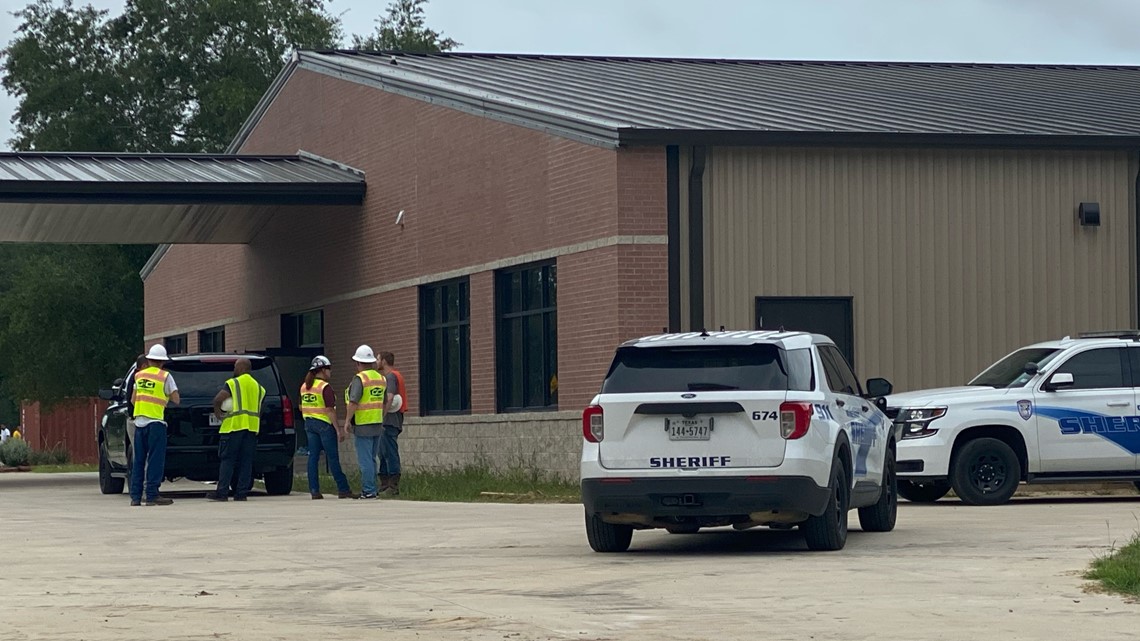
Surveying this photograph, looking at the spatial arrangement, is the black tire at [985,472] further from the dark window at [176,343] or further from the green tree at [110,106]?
the green tree at [110,106]

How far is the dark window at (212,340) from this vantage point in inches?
1677

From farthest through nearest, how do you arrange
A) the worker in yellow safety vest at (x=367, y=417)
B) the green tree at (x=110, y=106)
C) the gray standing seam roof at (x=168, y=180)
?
the green tree at (x=110, y=106), the gray standing seam roof at (x=168, y=180), the worker in yellow safety vest at (x=367, y=417)

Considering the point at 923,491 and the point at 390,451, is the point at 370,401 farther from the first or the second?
the point at 923,491

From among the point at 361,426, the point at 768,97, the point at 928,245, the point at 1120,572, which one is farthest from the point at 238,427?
the point at 1120,572

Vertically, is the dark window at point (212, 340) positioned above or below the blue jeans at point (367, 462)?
above

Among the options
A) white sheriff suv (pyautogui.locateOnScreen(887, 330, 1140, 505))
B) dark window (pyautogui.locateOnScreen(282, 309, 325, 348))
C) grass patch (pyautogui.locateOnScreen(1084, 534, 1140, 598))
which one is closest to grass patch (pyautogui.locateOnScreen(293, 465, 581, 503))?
white sheriff suv (pyautogui.locateOnScreen(887, 330, 1140, 505))

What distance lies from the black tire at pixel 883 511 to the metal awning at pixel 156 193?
55.3 ft

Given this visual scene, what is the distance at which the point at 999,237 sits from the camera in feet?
82.5

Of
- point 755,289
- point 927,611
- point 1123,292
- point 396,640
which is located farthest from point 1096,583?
point 1123,292

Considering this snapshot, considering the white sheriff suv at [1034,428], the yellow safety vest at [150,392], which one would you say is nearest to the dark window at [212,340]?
the yellow safety vest at [150,392]

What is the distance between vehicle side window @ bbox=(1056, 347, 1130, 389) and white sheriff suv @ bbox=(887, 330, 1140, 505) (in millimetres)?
10

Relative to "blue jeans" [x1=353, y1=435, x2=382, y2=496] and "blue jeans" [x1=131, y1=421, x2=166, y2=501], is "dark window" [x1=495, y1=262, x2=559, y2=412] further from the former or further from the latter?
"blue jeans" [x1=131, y1=421, x2=166, y2=501]

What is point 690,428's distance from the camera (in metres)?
14.2

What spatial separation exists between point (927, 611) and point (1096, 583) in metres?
1.57
